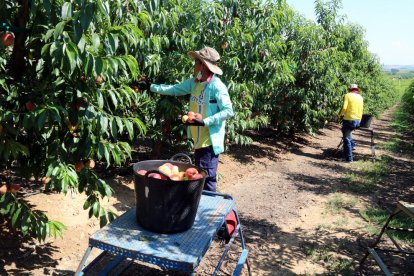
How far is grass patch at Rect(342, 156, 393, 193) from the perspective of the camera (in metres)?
6.61

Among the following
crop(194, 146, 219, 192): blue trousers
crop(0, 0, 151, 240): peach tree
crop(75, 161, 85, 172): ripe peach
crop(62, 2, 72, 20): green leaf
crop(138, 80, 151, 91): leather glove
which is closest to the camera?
crop(62, 2, 72, 20): green leaf

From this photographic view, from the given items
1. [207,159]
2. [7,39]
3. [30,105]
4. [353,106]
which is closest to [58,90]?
[30,105]

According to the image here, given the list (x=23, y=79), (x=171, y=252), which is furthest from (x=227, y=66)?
(x=171, y=252)

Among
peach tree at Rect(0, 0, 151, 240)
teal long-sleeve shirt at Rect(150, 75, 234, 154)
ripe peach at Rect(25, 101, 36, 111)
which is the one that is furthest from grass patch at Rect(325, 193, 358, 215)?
ripe peach at Rect(25, 101, 36, 111)

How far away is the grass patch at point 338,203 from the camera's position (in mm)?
5266

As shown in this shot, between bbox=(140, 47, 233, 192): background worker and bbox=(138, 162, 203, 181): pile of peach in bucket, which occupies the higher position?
bbox=(140, 47, 233, 192): background worker

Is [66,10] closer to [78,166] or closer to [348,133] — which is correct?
[78,166]

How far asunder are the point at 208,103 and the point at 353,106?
611cm

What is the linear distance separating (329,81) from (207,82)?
23.1ft

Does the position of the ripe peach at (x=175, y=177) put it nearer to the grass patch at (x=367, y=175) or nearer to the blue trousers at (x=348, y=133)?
the grass patch at (x=367, y=175)

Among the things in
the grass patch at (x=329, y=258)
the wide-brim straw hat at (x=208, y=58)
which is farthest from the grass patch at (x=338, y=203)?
the wide-brim straw hat at (x=208, y=58)

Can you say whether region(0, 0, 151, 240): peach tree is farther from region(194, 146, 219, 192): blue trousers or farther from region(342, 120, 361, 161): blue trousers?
region(342, 120, 361, 161): blue trousers

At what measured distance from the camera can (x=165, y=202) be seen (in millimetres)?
2334

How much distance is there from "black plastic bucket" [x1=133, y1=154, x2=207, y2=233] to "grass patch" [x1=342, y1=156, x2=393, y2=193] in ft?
15.7
